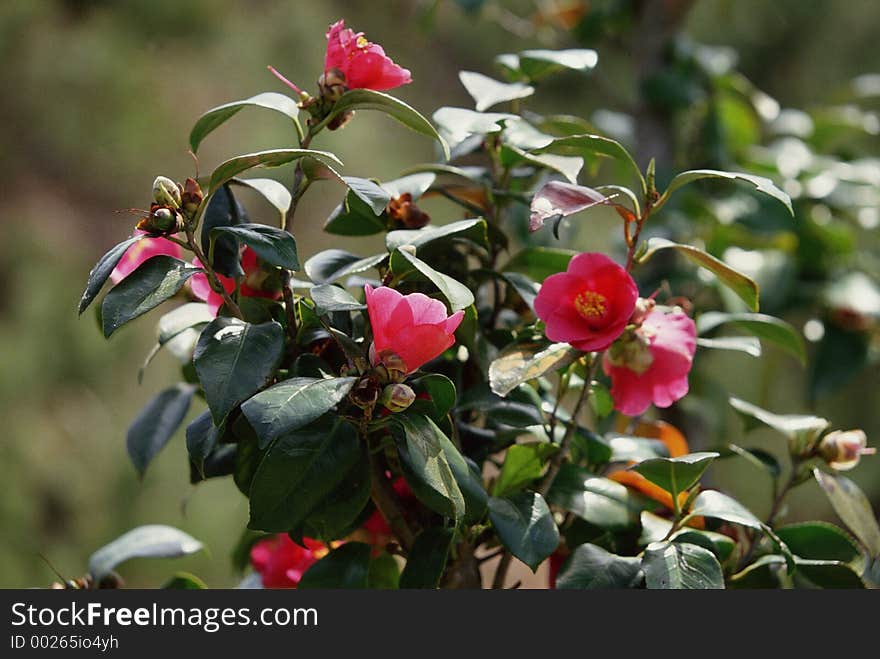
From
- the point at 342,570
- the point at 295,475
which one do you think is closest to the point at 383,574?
the point at 342,570

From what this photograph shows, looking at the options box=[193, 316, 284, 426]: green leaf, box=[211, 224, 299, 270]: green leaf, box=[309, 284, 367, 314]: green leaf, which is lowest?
box=[193, 316, 284, 426]: green leaf

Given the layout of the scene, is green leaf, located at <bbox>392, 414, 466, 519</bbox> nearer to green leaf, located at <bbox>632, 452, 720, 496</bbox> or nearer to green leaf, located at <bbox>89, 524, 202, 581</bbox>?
green leaf, located at <bbox>632, 452, 720, 496</bbox>

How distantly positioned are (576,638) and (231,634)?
6.5 inches

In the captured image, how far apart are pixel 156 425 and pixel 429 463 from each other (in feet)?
0.79

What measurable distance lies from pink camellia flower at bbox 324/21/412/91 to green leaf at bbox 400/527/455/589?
0.72 ft

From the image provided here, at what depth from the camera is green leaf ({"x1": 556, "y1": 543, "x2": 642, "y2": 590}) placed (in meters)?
0.45

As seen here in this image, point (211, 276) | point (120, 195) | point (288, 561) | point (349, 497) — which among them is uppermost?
point (211, 276)

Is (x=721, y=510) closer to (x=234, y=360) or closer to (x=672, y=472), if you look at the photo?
(x=672, y=472)

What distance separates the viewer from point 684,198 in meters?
1.00

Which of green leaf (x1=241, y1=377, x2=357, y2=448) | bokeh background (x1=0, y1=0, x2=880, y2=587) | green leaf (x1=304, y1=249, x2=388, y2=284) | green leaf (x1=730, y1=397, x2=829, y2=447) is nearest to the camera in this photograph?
green leaf (x1=241, y1=377, x2=357, y2=448)

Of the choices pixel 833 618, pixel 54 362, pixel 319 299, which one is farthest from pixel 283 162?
pixel 54 362

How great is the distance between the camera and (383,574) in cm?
51

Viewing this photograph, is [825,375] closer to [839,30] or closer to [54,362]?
[54,362]

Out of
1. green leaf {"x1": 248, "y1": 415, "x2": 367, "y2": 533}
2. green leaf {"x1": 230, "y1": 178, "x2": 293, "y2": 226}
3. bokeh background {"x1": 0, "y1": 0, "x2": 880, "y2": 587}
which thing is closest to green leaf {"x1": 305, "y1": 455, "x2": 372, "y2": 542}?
green leaf {"x1": 248, "y1": 415, "x2": 367, "y2": 533}
